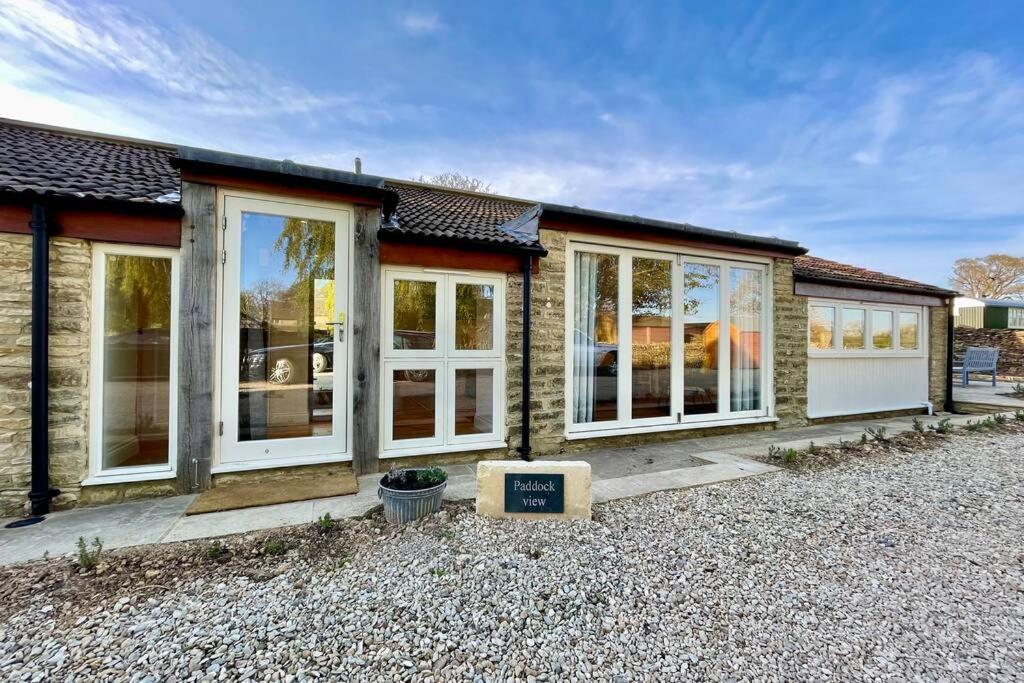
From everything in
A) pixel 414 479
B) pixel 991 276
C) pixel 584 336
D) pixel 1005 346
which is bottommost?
pixel 414 479

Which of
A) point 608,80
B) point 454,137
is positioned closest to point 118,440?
point 454,137

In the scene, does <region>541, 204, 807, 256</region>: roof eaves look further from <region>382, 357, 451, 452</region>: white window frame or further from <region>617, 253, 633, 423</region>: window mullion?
<region>382, 357, 451, 452</region>: white window frame

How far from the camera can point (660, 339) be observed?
6027mm

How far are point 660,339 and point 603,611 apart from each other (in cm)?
444

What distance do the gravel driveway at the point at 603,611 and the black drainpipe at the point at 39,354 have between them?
183 centimetres

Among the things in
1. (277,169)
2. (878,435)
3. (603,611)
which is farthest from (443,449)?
(878,435)

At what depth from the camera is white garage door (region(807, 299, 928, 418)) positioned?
24.4 ft

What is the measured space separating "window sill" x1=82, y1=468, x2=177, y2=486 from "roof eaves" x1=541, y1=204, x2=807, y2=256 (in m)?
4.90

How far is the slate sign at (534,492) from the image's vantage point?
332 cm

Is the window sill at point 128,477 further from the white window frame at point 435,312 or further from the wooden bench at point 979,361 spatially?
the wooden bench at point 979,361

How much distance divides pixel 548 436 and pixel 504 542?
92.6 inches

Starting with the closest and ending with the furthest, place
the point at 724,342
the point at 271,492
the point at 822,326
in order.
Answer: the point at 271,492
the point at 724,342
the point at 822,326

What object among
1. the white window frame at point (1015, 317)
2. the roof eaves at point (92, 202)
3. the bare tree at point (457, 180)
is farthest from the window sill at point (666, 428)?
the white window frame at point (1015, 317)

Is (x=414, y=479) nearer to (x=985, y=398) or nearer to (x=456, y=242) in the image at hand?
(x=456, y=242)
